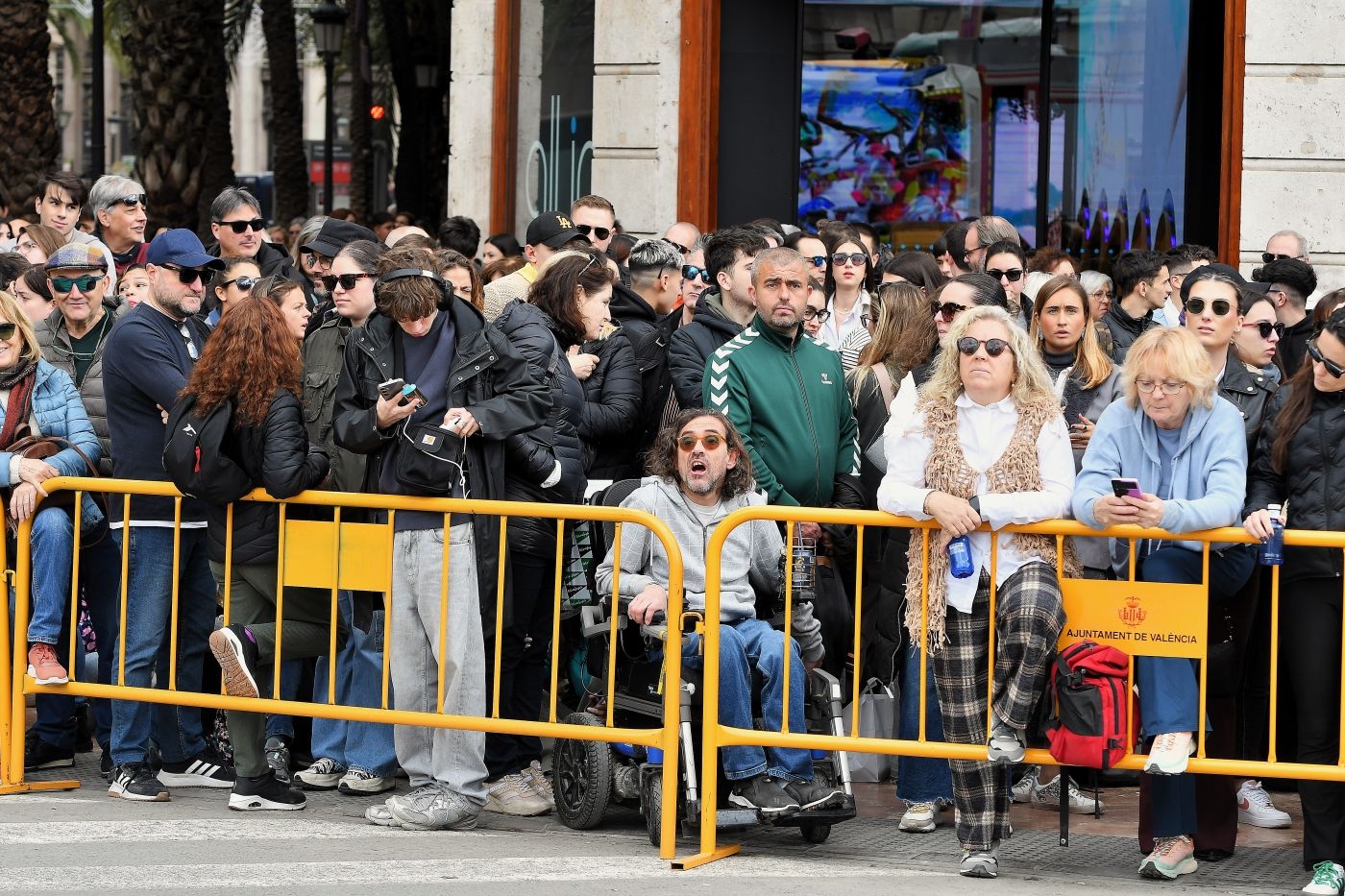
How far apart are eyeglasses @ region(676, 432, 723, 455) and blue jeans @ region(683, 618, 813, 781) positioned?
0.68 m

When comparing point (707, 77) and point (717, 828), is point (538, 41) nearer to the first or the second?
point (707, 77)

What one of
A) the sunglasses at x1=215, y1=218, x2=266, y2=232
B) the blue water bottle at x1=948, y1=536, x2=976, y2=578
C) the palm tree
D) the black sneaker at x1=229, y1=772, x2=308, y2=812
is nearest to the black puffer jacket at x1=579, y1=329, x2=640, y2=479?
the black sneaker at x1=229, y1=772, x2=308, y2=812

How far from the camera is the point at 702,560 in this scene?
731 centimetres

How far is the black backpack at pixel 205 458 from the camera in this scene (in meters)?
7.41

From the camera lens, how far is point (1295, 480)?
22.4ft

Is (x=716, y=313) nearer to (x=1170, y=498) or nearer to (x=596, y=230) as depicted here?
(x=596, y=230)

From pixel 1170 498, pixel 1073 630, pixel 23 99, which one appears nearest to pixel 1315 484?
pixel 1170 498

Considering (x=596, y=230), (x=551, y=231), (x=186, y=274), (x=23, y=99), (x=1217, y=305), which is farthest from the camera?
(x=23, y=99)

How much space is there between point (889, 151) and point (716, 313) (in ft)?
27.5

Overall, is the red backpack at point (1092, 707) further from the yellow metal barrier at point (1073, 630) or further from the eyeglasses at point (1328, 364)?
the eyeglasses at point (1328, 364)

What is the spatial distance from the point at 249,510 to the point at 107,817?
130cm

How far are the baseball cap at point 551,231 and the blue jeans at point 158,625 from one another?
2.82 metres

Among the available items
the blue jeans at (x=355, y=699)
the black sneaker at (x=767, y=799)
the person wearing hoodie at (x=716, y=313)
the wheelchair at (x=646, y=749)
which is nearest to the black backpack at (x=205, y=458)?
the blue jeans at (x=355, y=699)

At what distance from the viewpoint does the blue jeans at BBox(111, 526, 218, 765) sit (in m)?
7.81
